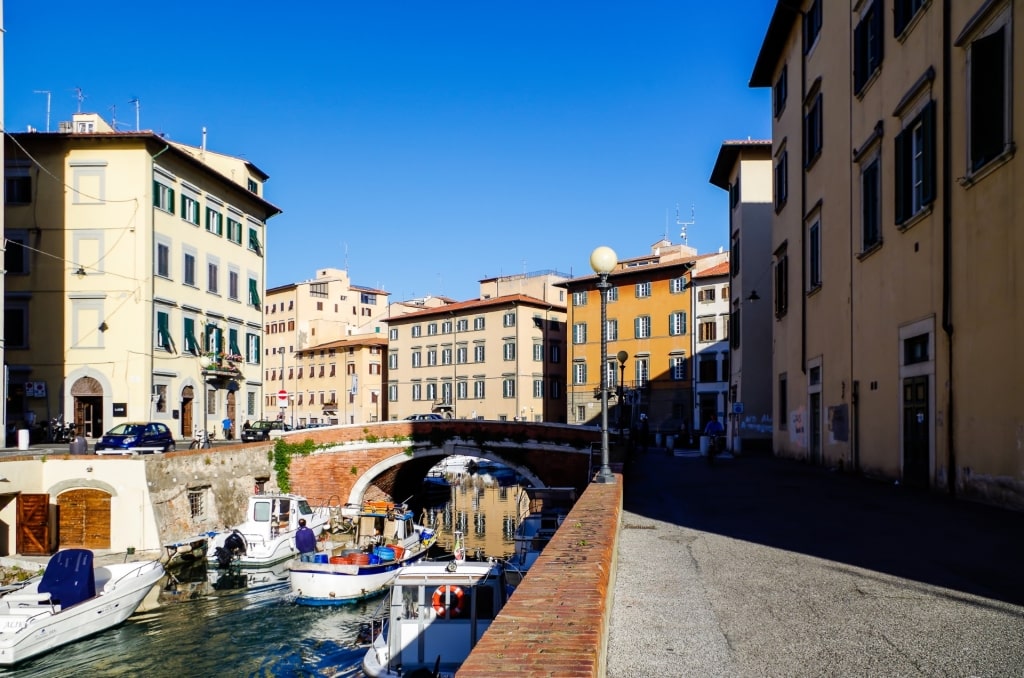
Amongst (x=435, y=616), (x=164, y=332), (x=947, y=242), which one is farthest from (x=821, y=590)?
(x=164, y=332)

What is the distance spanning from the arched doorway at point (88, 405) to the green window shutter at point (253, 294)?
12.7 meters

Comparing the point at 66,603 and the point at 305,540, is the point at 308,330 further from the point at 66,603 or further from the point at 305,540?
the point at 66,603

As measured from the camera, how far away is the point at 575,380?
7006 centimetres

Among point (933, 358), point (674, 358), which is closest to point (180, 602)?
point (933, 358)

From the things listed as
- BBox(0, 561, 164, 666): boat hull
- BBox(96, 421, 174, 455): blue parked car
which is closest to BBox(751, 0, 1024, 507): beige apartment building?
BBox(0, 561, 164, 666): boat hull

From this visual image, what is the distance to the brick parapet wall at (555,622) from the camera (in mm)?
4293

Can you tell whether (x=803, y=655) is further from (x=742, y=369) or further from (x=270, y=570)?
(x=742, y=369)

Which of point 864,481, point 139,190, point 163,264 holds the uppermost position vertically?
point 139,190

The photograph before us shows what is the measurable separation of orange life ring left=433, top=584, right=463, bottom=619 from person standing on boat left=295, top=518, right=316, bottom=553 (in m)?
15.0

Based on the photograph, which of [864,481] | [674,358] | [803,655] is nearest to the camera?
[803,655]

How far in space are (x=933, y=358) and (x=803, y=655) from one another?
34.3 feet

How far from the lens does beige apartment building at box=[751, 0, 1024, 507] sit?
1247 centimetres

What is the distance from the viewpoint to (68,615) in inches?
791

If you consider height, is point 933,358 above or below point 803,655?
above
